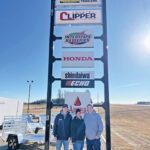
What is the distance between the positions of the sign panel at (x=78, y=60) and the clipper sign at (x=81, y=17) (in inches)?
43.0

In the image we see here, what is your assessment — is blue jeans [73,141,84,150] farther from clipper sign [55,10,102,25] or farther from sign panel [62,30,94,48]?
clipper sign [55,10,102,25]

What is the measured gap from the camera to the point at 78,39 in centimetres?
842

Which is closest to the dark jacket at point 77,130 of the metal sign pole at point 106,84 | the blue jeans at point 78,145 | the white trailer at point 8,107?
the blue jeans at point 78,145

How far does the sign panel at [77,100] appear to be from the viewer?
804 centimetres

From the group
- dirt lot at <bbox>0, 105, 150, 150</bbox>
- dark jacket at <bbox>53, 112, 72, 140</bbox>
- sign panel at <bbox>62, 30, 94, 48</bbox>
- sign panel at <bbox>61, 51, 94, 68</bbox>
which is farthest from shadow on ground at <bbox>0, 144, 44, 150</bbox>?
sign panel at <bbox>62, 30, 94, 48</bbox>

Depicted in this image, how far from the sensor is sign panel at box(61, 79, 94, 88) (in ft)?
26.5

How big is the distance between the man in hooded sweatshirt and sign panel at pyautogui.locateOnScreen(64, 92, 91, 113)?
723 mm

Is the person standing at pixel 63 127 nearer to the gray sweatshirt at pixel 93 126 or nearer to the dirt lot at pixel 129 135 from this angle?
the gray sweatshirt at pixel 93 126

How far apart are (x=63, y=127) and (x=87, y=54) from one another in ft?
8.28

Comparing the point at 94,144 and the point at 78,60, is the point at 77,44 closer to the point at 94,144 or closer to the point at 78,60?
the point at 78,60

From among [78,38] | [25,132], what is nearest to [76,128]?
[78,38]

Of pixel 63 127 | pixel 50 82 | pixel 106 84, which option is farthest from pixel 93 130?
pixel 50 82

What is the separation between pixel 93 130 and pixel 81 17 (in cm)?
378

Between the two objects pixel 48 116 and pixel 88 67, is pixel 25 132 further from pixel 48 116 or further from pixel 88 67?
pixel 88 67
